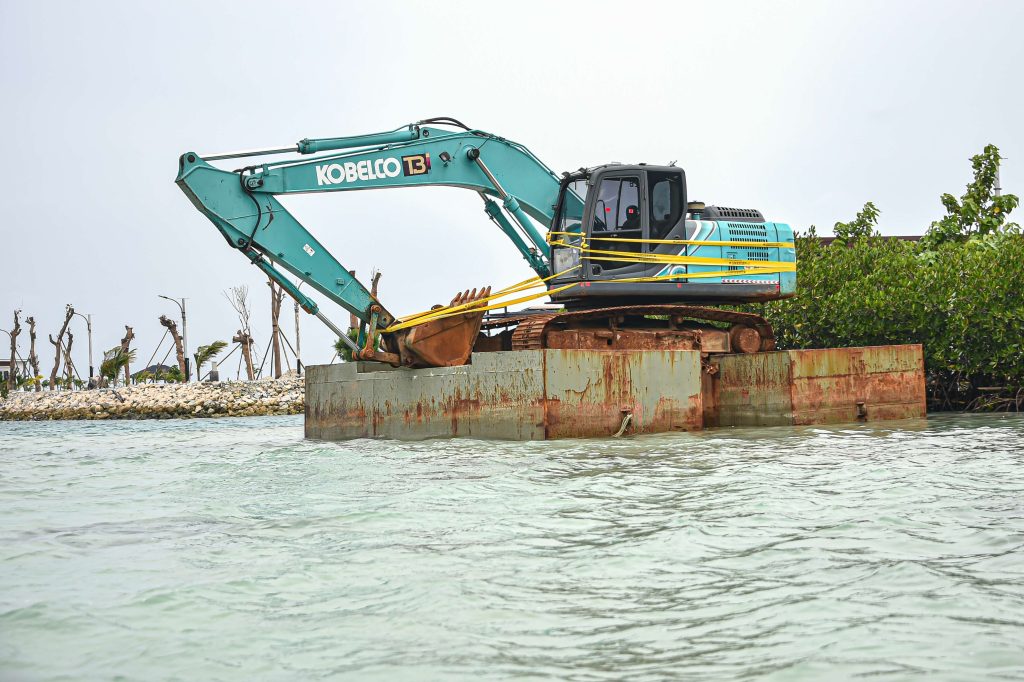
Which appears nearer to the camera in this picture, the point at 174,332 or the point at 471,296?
the point at 471,296

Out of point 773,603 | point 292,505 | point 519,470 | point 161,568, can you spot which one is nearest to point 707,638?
point 773,603

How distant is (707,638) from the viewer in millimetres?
4090

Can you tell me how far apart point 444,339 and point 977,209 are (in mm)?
26078

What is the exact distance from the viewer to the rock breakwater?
1746 inches

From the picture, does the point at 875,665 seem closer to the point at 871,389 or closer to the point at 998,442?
the point at 998,442

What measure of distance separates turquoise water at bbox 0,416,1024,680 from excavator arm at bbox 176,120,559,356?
21.2 feet

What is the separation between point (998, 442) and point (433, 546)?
30.4ft

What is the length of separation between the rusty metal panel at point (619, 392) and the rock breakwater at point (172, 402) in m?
29.4

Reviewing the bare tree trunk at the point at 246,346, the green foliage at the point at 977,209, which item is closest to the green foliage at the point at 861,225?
the green foliage at the point at 977,209

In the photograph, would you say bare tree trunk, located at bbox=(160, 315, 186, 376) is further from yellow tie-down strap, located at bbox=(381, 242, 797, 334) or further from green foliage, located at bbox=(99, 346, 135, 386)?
yellow tie-down strap, located at bbox=(381, 242, 797, 334)

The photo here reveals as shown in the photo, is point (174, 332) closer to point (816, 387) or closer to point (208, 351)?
point (208, 351)

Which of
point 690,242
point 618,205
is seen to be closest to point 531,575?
point 618,205

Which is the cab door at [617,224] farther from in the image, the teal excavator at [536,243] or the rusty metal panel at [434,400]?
the rusty metal panel at [434,400]

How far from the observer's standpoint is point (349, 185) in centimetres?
1622
